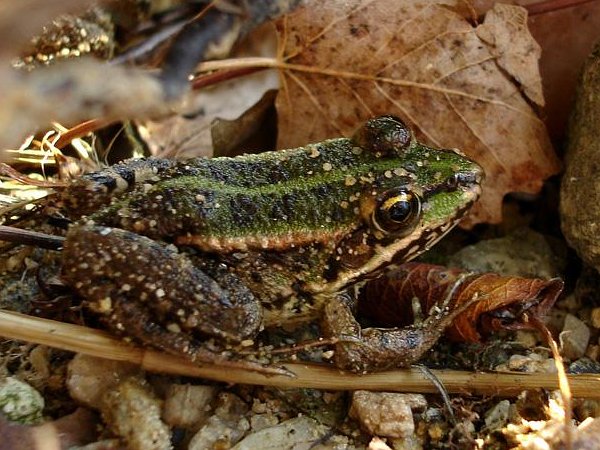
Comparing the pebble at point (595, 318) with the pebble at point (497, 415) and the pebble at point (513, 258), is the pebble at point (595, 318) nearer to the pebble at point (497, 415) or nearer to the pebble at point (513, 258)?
the pebble at point (513, 258)

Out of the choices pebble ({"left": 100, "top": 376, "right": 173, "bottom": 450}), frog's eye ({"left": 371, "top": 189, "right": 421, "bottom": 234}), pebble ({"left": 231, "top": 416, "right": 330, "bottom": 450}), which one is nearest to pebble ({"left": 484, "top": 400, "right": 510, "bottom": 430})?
pebble ({"left": 231, "top": 416, "right": 330, "bottom": 450})

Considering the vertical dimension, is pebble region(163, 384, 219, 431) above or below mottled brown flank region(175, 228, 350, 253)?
below

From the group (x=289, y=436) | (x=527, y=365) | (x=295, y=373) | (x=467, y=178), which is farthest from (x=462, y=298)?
(x=289, y=436)

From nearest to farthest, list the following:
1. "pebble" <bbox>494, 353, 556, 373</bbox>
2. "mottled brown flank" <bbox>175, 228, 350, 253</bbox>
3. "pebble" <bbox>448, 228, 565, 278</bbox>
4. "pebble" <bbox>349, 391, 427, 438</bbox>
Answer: "pebble" <bbox>349, 391, 427, 438</bbox>
"mottled brown flank" <bbox>175, 228, 350, 253</bbox>
"pebble" <bbox>494, 353, 556, 373</bbox>
"pebble" <bbox>448, 228, 565, 278</bbox>

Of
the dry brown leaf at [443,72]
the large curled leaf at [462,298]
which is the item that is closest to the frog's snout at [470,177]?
the large curled leaf at [462,298]

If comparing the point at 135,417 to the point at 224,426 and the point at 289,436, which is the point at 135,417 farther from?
the point at 289,436

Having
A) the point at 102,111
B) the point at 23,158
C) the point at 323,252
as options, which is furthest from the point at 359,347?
the point at 23,158

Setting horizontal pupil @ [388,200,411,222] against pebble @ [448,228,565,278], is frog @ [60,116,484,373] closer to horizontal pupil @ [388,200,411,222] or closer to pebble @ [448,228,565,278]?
horizontal pupil @ [388,200,411,222]
